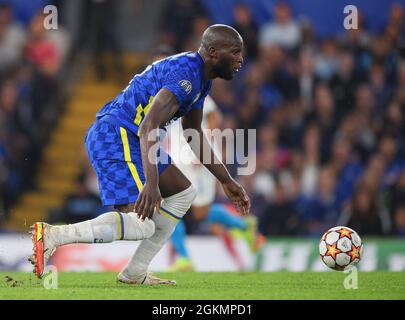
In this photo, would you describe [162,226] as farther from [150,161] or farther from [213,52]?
[213,52]

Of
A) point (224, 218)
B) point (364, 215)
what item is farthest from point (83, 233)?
point (364, 215)

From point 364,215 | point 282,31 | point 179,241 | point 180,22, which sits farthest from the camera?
point 180,22

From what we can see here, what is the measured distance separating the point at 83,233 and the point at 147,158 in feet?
2.40

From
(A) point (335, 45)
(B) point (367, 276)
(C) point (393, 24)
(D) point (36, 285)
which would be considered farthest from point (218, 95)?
(D) point (36, 285)

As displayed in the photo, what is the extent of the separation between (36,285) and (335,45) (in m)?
8.20

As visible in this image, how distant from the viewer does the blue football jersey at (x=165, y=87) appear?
7023 millimetres

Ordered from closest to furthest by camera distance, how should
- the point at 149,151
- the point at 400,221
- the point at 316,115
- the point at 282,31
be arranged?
the point at 149,151
the point at 400,221
the point at 316,115
the point at 282,31

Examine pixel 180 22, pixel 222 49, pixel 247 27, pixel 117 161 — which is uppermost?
pixel 180 22

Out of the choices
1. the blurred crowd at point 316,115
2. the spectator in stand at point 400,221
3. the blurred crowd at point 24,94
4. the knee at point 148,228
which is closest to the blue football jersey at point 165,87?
the knee at point 148,228

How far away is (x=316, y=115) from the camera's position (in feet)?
46.9

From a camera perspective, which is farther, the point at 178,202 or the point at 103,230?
the point at 178,202

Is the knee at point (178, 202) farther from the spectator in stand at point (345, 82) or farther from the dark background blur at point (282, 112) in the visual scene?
the spectator in stand at point (345, 82)

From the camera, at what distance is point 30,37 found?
49.9 feet

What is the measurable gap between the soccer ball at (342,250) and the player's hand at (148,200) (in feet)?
5.67
